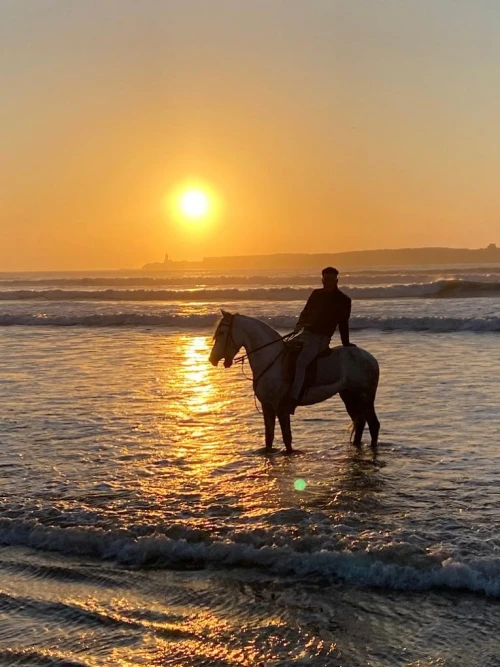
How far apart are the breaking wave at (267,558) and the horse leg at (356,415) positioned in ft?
11.8

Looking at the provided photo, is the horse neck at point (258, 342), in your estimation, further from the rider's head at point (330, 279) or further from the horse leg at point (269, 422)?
the rider's head at point (330, 279)

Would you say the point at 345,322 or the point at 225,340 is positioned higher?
the point at 345,322

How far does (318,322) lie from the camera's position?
880 cm

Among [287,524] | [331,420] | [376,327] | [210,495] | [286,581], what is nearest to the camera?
[286,581]

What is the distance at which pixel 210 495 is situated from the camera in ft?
22.9

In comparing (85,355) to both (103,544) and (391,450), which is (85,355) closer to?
(391,450)

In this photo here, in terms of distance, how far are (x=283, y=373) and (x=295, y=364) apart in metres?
0.20

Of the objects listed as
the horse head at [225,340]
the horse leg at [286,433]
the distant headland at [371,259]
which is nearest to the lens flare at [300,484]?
the horse leg at [286,433]

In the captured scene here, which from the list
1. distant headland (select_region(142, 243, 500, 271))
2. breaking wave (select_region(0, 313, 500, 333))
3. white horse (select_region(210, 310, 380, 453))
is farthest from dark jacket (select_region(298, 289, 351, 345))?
distant headland (select_region(142, 243, 500, 271))

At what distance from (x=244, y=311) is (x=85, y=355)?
15.8m

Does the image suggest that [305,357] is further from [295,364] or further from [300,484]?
[300,484]

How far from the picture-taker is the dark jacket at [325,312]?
8.78 m

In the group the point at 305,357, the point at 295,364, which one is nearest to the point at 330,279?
the point at 305,357

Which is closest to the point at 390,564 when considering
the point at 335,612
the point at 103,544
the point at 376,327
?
the point at 335,612
